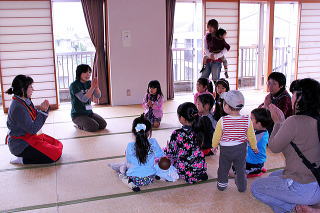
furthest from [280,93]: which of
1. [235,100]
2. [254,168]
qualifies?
[235,100]

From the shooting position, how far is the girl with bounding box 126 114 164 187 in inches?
113

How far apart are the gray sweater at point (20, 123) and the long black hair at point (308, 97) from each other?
2.45 metres

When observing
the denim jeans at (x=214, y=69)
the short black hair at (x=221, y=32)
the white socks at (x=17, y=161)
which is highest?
the short black hair at (x=221, y=32)

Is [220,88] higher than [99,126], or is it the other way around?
[220,88]

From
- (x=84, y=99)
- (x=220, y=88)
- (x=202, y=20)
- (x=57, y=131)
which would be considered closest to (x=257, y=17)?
(x=202, y=20)

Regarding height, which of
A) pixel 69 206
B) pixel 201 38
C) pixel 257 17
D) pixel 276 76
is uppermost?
pixel 257 17

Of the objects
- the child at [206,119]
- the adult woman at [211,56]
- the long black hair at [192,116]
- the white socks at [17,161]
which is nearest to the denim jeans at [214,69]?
the adult woman at [211,56]

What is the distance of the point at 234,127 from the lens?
9.02ft

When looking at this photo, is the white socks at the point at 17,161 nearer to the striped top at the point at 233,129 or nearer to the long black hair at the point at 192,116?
the long black hair at the point at 192,116

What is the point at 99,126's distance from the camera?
4766mm

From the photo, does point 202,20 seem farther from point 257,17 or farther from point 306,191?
point 306,191

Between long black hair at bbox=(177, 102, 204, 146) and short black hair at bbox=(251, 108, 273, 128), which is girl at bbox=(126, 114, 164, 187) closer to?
long black hair at bbox=(177, 102, 204, 146)

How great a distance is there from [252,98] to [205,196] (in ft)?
13.7

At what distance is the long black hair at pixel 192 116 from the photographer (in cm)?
294
